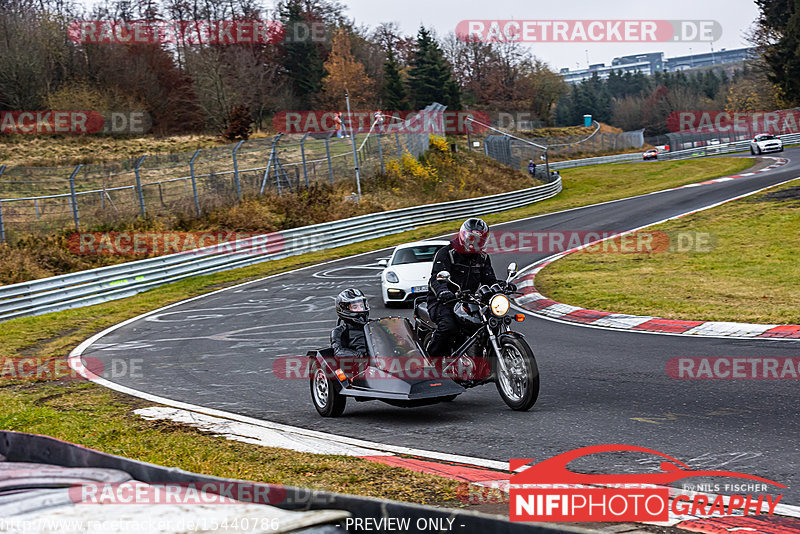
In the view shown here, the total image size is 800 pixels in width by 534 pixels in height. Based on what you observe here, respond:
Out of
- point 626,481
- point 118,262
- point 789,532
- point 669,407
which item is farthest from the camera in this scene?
point 118,262

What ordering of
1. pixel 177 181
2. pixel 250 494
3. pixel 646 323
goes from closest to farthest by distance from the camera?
pixel 250 494
pixel 646 323
pixel 177 181

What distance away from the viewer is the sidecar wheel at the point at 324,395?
825cm

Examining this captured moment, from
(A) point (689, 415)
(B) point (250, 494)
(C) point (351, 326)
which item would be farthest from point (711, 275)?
(B) point (250, 494)

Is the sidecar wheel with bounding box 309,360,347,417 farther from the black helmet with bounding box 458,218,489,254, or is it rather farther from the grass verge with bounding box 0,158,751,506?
the black helmet with bounding box 458,218,489,254

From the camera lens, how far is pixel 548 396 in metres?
8.30

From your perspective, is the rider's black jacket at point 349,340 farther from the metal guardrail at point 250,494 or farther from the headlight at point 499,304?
the metal guardrail at point 250,494

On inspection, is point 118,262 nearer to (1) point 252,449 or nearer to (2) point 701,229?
(2) point 701,229

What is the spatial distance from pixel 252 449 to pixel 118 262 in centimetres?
2054

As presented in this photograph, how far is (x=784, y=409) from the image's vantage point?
22.4 feet

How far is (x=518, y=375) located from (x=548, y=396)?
81cm

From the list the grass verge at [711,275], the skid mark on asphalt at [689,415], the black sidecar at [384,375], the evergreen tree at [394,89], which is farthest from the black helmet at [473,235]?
the evergreen tree at [394,89]

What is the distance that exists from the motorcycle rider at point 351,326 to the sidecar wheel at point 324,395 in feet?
1.06

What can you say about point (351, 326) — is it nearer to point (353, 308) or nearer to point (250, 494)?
point (353, 308)

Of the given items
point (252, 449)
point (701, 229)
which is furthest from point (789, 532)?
point (701, 229)
